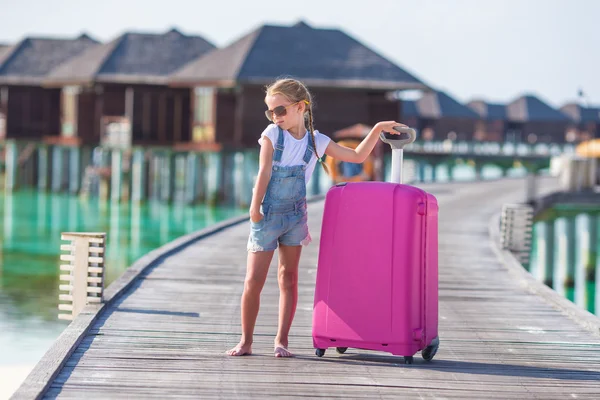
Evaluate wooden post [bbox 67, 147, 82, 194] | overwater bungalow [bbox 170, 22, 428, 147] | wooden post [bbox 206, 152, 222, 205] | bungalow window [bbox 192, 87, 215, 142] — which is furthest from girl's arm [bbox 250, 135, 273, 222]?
wooden post [bbox 67, 147, 82, 194]

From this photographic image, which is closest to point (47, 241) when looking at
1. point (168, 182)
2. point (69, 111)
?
point (168, 182)

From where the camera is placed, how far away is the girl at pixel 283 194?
20.5 feet

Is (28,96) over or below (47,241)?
over

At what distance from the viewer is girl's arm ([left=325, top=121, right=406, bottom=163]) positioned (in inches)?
251

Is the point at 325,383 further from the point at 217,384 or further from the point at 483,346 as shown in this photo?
the point at 483,346

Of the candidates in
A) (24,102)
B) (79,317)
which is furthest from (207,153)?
(79,317)

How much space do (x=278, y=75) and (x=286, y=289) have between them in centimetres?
3033

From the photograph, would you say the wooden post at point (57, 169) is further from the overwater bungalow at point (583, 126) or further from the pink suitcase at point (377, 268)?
the pink suitcase at point (377, 268)

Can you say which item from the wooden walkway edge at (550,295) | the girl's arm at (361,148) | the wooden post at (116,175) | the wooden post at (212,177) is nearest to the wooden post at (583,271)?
the wooden walkway edge at (550,295)

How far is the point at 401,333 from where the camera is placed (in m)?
6.20

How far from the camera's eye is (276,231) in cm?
629

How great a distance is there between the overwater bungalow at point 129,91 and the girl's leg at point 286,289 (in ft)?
111

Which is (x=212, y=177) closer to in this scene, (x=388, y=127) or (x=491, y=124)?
(x=491, y=124)

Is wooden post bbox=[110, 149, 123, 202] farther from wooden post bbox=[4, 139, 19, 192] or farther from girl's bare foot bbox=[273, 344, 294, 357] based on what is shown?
girl's bare foot bbox=[273, 344, 294, 357]
